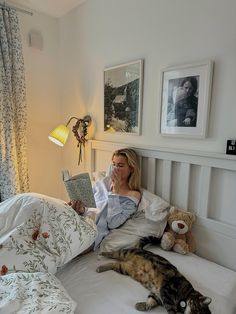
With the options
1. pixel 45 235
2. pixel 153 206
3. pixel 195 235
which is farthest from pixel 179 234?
pixel 45 235

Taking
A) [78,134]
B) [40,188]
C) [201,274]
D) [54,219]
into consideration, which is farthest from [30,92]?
[201,274]

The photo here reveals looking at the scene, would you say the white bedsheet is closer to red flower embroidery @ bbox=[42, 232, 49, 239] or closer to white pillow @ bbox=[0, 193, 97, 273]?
white pillow @ bbox=[0, 193, 97, 273]

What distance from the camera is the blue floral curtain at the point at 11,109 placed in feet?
6.30

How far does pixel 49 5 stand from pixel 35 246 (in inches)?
79.0

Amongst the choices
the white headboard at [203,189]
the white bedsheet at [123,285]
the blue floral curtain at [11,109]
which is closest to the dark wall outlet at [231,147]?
the white headboard at [203,189]

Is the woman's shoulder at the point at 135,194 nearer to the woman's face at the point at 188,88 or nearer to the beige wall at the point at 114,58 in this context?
the beige wall at the point at 114,58

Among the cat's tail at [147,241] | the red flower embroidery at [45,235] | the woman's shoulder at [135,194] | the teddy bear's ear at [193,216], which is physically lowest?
the cat's tail at [147,241]

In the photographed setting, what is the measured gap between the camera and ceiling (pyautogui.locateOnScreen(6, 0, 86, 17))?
2014 millimetres

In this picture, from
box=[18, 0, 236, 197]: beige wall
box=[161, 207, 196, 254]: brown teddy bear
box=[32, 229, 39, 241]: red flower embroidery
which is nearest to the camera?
box=[32, 229, 39, 241]: red flower embroidery

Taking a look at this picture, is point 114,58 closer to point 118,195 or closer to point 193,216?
point 118,195

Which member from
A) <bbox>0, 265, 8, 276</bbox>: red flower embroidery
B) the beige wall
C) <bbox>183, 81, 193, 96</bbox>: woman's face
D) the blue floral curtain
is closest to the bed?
the beige wall

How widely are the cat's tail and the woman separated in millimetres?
183

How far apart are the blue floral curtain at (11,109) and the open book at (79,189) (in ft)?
2.47

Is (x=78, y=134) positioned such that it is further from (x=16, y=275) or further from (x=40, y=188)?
(x=16, y=275)
